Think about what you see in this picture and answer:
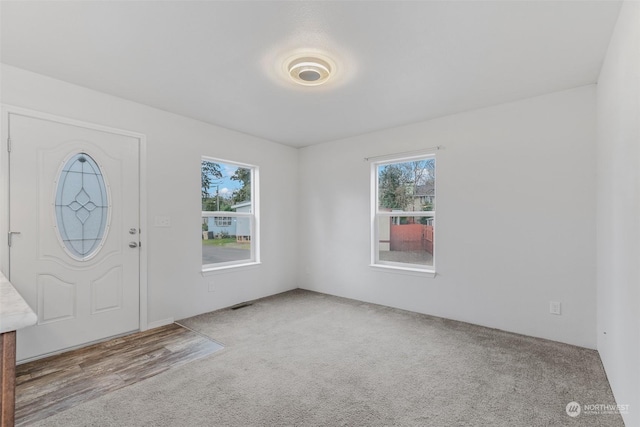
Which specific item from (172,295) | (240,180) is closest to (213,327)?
(172,295)

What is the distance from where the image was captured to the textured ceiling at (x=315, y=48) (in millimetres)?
1792

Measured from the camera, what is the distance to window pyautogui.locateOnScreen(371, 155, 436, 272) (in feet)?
12.6

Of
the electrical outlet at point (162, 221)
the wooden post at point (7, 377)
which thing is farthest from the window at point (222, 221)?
the wooden post at point (7, 377)

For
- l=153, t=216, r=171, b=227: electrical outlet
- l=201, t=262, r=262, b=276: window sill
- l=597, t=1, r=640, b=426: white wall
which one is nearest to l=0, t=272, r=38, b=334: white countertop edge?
l=153, t=216, r=171, b=227: electrical outlet

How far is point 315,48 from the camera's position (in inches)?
85.1

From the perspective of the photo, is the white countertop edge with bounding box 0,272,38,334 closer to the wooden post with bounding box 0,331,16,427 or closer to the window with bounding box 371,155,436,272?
the wooden post with bounding box 0,331,16,427

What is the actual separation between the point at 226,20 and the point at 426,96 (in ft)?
6.45

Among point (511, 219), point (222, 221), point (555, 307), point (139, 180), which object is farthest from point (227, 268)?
point (555, 307)

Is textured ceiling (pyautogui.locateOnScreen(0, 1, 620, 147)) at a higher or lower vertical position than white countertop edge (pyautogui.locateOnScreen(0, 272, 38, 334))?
higher

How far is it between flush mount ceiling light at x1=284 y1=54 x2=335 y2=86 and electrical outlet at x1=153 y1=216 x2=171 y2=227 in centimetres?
209

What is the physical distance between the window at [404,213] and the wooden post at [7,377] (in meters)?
3.64

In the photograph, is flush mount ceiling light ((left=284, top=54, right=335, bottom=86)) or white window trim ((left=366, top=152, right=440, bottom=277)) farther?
white window trim ((left=366, top=152, right=440, bottom=277))

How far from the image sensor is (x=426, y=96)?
300 centimetres

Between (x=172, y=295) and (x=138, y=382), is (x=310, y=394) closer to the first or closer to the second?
(x=138, y=382)
